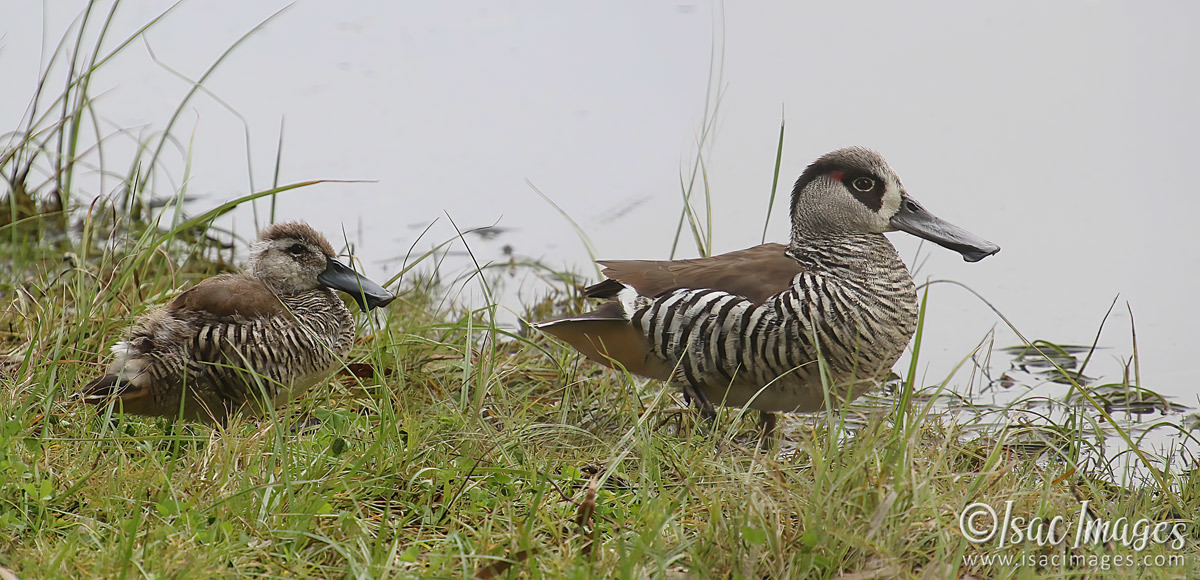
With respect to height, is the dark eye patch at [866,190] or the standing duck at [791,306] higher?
the dark eye patch at [866,190]

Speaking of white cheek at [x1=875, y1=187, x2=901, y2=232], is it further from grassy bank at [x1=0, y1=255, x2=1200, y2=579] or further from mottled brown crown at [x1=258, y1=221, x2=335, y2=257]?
mottled brown crown at [x1=258, y1=221, x2=335, y2=257]

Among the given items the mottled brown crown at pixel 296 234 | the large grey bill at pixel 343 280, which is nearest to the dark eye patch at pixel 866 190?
the large grey bill at pixel 343 280

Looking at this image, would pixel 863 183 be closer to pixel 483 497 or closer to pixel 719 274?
pixel 719 274

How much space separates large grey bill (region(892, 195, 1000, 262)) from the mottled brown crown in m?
2.26

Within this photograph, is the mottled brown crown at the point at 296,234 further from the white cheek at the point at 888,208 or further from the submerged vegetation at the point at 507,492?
the white cheek at the point at 888,208

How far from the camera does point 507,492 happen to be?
139 inches

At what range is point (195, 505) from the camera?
10.6ft

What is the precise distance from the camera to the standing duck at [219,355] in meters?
3.92

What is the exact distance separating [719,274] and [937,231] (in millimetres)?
913

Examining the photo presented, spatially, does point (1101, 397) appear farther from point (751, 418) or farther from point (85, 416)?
point (85, 416)

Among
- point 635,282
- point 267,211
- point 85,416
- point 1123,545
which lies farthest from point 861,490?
point 267,211

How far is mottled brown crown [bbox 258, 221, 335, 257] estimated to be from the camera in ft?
14.7

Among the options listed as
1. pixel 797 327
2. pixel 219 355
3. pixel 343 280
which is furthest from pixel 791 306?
pixel 219 355

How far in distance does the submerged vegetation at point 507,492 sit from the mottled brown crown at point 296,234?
258 millimetres
